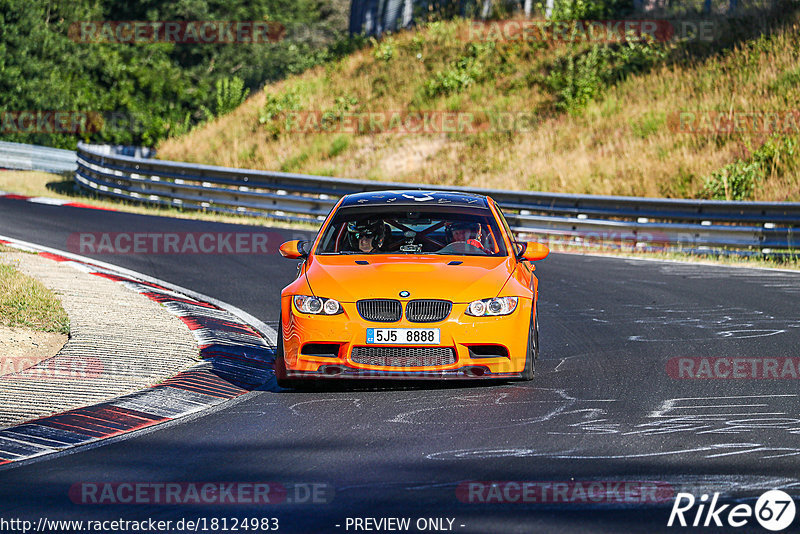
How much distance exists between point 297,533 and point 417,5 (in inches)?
1467

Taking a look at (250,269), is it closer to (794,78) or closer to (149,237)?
(149,237)

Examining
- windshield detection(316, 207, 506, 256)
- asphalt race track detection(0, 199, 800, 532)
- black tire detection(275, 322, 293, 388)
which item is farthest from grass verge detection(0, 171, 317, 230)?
black tire detection(275, 322, 293, 388)

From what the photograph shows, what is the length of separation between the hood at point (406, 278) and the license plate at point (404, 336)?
27 centimetres

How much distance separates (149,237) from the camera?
1938cm

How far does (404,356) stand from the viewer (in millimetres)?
8094

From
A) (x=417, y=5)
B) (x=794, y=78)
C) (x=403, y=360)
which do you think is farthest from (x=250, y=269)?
(x=417, y=5)

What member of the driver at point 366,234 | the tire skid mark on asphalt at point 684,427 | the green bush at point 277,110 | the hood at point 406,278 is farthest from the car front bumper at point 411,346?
the green bush at point 277,110

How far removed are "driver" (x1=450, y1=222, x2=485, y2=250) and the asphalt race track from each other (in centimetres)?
120

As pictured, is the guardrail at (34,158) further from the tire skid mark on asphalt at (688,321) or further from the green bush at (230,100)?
the tire skid mark on asphalt at (688,321)

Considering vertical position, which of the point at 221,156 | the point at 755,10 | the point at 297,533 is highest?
the point at 755,10

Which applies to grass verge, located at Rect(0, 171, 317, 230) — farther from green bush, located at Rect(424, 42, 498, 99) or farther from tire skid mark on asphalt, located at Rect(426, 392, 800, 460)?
tire skid mark on asphalt, located at Rect(426, 392, 800, 460)

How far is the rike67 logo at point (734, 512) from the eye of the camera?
5023mm

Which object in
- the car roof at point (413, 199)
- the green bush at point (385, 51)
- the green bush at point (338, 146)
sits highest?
the green bush at point (385, 51)

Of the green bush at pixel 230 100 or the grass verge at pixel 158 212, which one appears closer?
the grass verge at pixel 158 212
